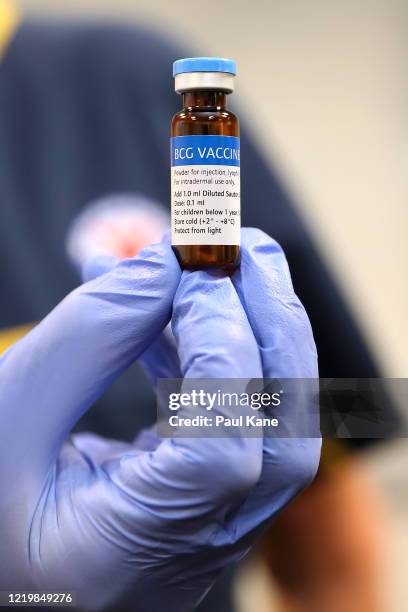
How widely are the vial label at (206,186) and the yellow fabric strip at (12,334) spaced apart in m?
0.52

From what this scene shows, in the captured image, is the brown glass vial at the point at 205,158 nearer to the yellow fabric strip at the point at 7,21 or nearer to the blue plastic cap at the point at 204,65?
the blue plastic cap at the point at 204,65

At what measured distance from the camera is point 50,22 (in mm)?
1117

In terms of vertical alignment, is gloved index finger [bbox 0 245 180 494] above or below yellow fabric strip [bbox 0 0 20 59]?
below

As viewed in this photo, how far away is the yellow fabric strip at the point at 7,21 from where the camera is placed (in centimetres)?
111

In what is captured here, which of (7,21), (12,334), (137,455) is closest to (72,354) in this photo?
(137,455)

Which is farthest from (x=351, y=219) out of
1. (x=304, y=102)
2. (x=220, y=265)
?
(x=220, y=265)

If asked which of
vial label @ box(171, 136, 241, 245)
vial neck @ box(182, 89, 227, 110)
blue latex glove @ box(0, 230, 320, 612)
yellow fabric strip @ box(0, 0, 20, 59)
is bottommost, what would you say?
blue latex glove @ box(0, 230, 320, 612)

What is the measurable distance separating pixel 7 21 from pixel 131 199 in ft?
1.05

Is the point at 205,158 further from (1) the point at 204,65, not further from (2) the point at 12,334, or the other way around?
(2) the point at 12,334

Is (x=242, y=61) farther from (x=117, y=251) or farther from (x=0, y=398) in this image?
(x=0, y=398)

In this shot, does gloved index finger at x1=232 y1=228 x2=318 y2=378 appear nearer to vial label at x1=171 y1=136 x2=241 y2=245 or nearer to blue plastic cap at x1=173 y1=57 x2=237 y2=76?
vial label at x1=171 y1=136 x2=241 y2=245

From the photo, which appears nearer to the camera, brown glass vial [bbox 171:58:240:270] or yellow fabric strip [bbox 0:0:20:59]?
brown glass vial [bbox 171:58:240:270]

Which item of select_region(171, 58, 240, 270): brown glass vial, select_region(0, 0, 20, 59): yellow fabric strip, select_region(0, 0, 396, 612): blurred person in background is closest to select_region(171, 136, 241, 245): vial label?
select_region(171, 58, 240, 270): brown glass vial

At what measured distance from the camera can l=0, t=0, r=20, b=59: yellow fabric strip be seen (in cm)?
111
